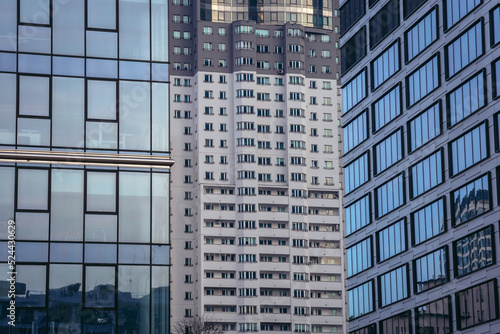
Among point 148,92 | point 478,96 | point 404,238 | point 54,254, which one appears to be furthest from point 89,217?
point 404,238

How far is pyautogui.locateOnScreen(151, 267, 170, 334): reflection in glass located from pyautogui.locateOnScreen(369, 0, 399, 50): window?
46325 mm

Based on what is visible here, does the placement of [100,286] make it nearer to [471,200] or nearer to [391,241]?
[471,200]

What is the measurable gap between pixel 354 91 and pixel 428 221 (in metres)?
18.2

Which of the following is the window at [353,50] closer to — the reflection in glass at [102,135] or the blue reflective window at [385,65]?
the blue reflective window at [385,65]

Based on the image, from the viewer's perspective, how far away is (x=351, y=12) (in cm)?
8662

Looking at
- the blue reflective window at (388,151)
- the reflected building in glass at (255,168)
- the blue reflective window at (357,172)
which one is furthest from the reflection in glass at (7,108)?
the reflected building in glass at (255,168)

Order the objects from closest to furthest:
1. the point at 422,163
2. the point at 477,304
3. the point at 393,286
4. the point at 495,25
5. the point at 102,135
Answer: the point at 102,135, the point at 495,25, the point at 477,304, the point at 422,163, the point at 393,286

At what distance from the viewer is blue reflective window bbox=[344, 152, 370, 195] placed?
81.6 metres

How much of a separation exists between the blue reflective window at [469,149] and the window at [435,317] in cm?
884

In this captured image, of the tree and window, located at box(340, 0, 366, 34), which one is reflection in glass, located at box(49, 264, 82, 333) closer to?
window, located at box(340, 0, 366, 34)

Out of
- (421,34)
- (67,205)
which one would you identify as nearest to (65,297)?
(67,205)

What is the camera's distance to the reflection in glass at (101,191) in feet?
119

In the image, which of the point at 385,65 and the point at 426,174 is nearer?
the point at 426,174

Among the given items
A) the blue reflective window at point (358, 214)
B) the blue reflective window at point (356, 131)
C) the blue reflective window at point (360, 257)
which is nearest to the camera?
the blue reflective window at point (360, 257)
